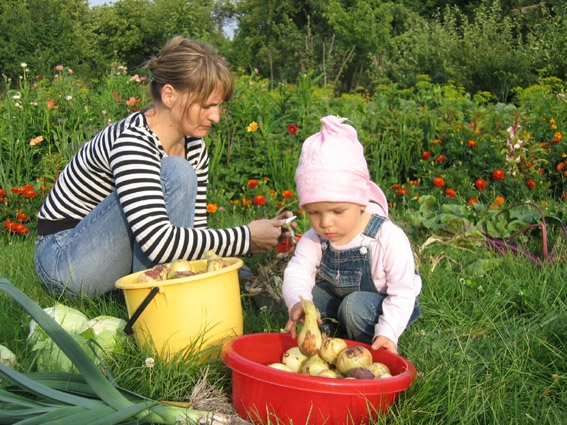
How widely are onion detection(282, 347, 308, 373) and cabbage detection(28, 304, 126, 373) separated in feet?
1.65

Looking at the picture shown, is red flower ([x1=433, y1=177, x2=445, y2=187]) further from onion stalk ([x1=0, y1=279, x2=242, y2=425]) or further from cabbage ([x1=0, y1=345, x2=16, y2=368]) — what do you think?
cabbage ([x1=0, y1=345, x2=16, y2=368])

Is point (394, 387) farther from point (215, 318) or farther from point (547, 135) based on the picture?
point (547, 135)

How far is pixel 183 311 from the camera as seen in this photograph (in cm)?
191

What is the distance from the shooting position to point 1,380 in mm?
1681

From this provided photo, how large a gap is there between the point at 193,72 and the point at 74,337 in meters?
1.02

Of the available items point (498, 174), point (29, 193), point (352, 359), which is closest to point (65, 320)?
point (352, 359)

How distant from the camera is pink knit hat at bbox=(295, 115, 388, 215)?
1.82 m

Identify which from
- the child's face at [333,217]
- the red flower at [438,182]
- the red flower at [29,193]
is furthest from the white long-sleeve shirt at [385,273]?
the red flower at [29,193]

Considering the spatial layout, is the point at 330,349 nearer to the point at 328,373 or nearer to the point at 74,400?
the point at 328,373

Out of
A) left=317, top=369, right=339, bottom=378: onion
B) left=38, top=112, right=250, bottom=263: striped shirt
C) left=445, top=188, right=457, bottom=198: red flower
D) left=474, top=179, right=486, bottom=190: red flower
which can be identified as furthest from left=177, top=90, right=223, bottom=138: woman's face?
left=474, top=179, right=486, bottom=190: red flower

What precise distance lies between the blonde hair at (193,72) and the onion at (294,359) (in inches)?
40.0

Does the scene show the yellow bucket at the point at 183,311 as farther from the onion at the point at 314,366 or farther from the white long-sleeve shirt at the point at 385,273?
the onion at the point at 314,366

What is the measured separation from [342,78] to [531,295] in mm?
15076

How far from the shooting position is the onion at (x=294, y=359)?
1.76 m
